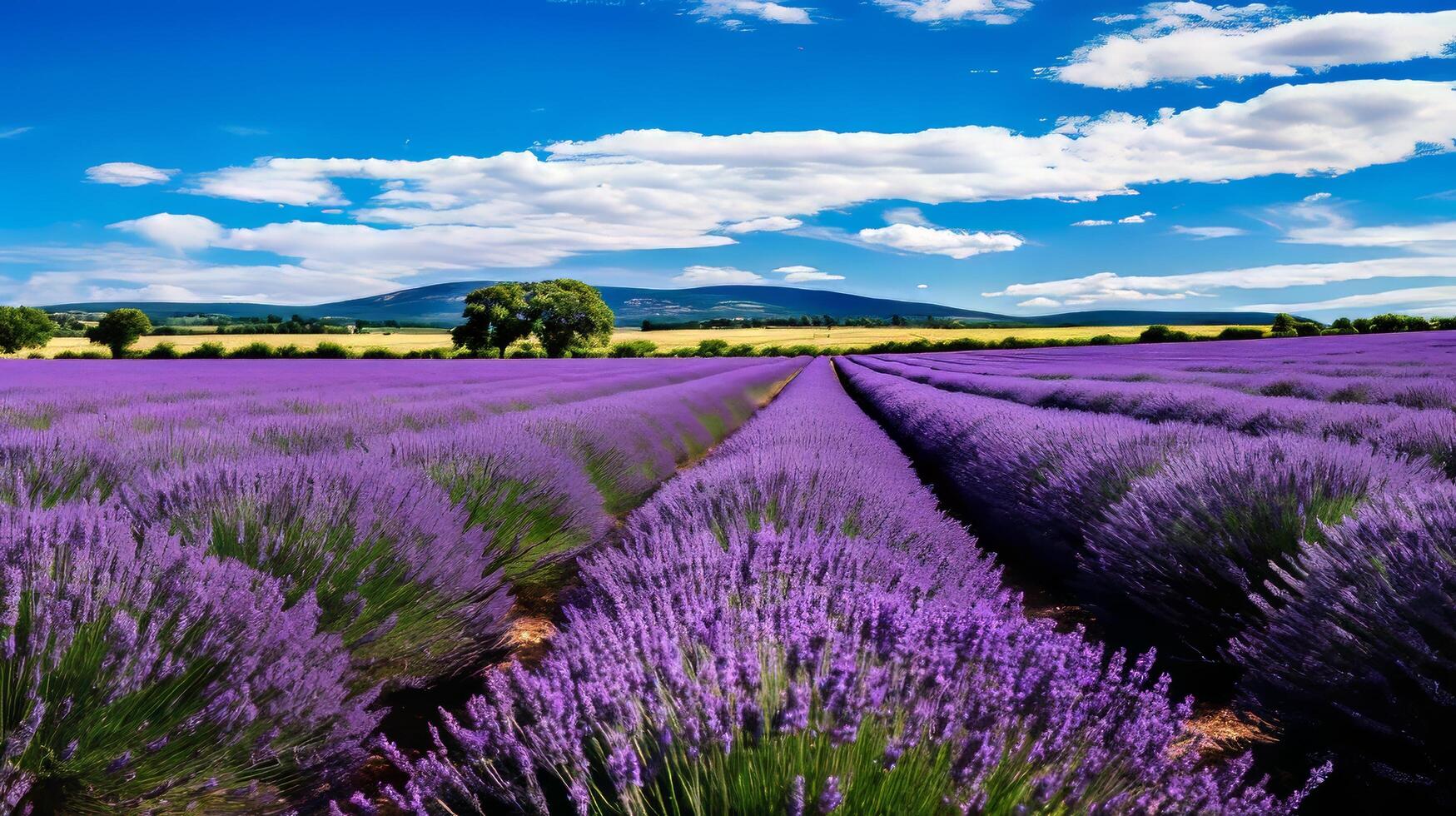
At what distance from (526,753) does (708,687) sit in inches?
13.2

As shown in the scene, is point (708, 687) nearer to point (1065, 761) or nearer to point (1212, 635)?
point (1065, 761)

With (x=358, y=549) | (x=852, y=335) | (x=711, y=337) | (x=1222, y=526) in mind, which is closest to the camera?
(x=358, y=549)

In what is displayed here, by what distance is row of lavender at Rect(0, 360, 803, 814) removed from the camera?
1.62m

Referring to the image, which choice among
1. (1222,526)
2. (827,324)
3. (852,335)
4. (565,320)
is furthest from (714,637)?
(827,324)

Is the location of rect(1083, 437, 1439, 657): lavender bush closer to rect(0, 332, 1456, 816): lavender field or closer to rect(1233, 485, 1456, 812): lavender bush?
rect(0, 332, 1456, 816): lavender field

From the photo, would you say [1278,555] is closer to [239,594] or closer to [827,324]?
[239,594]

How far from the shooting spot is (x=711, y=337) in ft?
215

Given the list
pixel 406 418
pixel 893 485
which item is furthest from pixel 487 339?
pixel 893 485

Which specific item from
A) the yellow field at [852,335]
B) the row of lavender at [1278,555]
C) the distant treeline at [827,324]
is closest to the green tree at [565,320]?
the yellow field at [852,335]

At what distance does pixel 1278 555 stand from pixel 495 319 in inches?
1859

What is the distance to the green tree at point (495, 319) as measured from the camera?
4738cm

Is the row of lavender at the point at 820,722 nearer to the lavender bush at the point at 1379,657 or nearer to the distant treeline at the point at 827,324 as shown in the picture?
the lavender bush at the point at 1379,657

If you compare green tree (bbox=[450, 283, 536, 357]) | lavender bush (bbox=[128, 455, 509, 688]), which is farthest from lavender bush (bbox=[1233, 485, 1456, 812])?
green tree (bbox=[450, 283, 536, 357])

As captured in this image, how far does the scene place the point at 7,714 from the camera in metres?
1.55
